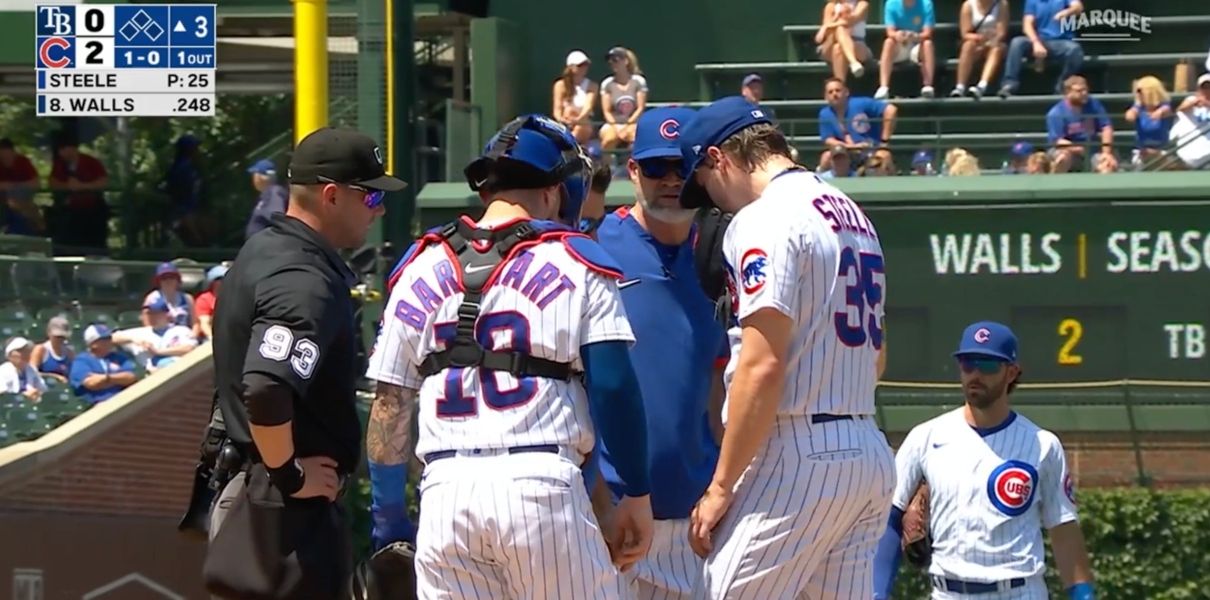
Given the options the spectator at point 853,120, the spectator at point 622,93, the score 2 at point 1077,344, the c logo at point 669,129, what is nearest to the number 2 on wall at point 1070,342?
the score 2 at point 1077,344

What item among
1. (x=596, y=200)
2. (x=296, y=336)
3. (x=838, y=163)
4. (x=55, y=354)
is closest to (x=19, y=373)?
(x=55, y=354)

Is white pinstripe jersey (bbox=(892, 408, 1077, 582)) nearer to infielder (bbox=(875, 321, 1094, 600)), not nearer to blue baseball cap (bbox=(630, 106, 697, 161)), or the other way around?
infielder (bbox=(875, 321, 1094, 600))

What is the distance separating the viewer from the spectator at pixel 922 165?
13.6m

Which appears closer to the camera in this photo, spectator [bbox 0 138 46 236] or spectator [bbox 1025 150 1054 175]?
spectator [bbox 1025 150 1054 175]

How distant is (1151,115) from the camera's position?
13953mm

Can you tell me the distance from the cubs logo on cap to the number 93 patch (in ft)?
3.97

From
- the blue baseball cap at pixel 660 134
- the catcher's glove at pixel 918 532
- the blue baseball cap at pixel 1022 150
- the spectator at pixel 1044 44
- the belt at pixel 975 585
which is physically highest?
the spectator at pixel 1044 44

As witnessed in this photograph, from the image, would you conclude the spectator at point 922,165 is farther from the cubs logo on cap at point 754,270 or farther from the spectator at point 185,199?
the cubs logo on cap at point 754,270

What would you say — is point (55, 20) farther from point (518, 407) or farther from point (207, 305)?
point (518, 407)

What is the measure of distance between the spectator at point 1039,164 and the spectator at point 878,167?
3.27 feet

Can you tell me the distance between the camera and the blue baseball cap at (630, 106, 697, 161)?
16.7 ft

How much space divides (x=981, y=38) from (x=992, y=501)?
9.36 m

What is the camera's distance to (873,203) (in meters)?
12.5

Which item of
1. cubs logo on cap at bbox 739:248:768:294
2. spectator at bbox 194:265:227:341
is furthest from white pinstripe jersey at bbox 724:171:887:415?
spectator at bbox 194:265:227:341
